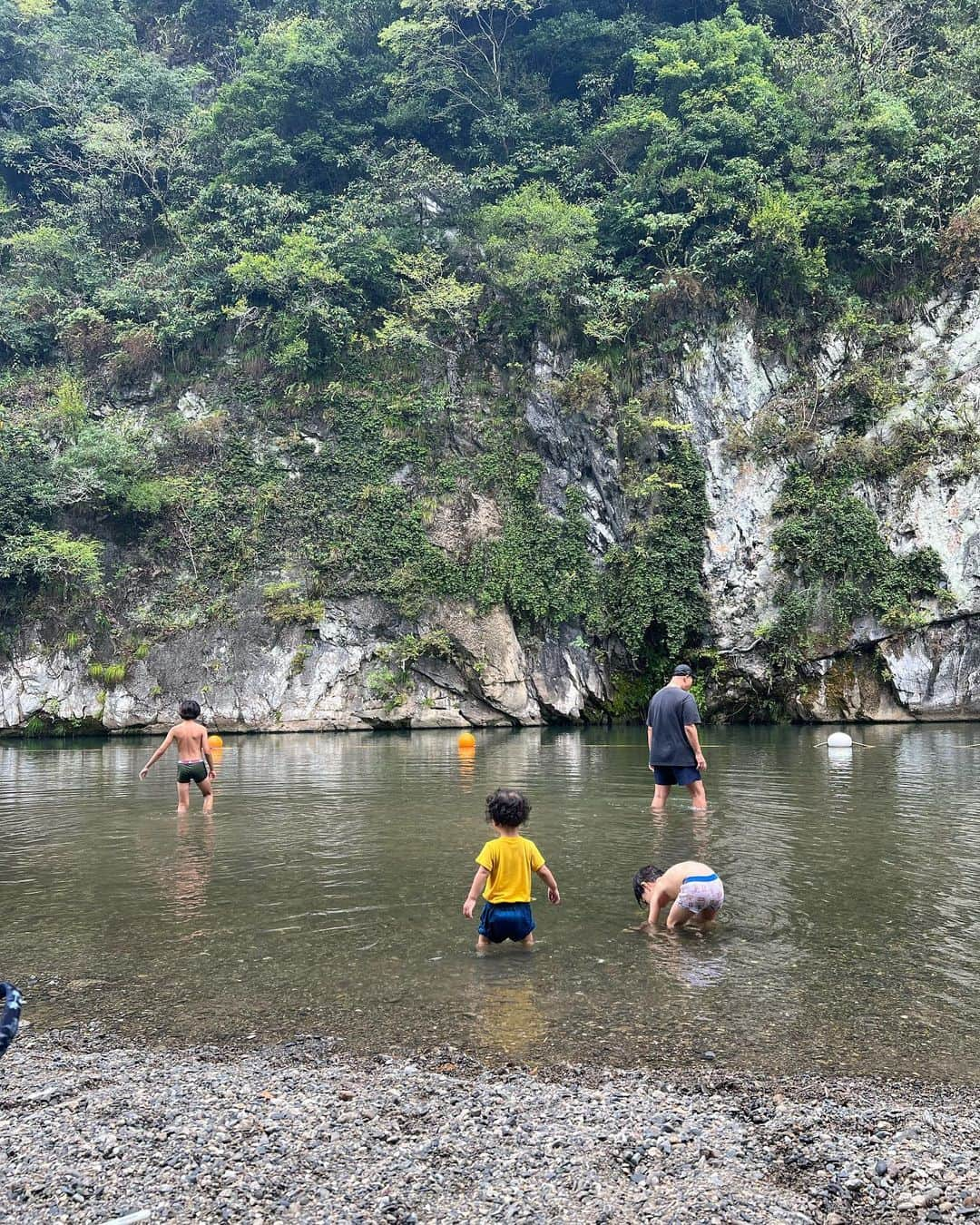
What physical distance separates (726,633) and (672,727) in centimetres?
1643

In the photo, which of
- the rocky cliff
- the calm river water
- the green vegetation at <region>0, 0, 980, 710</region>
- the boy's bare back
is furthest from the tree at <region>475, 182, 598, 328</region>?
the boy's bare back

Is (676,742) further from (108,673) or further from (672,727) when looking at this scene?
(108,673)

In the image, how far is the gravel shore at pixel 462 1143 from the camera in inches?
103

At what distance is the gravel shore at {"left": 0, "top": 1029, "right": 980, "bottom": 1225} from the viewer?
8.59 ft

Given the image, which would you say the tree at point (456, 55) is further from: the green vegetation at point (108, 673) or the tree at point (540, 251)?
the green vegetation at point (108, 673)

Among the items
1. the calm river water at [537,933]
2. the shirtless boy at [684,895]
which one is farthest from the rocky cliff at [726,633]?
the shirtless boy at [684,895]

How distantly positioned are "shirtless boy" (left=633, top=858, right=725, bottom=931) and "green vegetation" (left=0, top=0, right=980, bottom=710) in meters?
20.1

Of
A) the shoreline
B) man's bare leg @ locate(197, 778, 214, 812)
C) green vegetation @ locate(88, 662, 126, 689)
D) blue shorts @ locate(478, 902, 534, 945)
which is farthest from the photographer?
green vegetation @ locate(88, 662, 126, 689)

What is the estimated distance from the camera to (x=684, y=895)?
5148mm

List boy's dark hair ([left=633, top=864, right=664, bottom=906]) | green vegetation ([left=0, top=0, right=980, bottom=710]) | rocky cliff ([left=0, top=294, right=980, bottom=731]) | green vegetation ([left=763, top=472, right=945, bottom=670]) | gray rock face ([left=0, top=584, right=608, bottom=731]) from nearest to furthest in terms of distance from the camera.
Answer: boy's dark hair ([left=633, top=864, right=664, bottom=906]) < green vegetation ([left=763, top=472, right=945, bottom=670]) < rocky cliff ([left=0, top=294, right=980, bottom=731]) < gray rock face ([left=0, top=584, right=608, bottom=731]) < green vegetation ([left=0, top=0, right=980, bottom=710])

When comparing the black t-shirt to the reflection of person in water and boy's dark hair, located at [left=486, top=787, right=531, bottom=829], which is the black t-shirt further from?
the reflection of person in water

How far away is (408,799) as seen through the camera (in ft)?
35.9

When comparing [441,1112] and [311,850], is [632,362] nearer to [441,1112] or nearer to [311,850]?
[311,850]

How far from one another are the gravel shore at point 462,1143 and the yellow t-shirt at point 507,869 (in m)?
1.38
